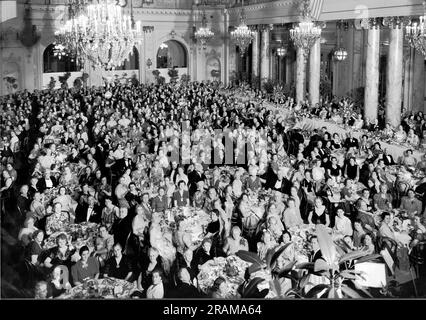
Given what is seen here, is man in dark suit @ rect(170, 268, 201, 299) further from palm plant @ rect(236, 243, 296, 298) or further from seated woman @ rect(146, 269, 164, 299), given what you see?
palm plant @ rect(236, 243, 296, 298)

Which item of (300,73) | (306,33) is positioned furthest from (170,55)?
(306,33)

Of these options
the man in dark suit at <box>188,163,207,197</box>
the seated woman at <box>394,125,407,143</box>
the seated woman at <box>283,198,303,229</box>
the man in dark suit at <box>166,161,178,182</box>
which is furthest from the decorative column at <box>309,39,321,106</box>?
the seated woman at <box>283,198,303,229</box>

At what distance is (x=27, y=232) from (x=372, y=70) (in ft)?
41.2

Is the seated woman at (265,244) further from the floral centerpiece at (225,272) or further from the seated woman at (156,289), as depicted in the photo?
the seated woman at (156,289)

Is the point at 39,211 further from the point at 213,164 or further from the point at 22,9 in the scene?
the point at 22,9

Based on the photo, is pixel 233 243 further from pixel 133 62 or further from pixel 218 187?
pixel 133 62

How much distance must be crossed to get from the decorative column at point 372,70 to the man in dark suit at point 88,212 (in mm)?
10719

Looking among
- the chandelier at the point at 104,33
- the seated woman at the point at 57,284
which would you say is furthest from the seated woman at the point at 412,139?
the seated woman at the point at 57,284

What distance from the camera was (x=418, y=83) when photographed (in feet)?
72.0

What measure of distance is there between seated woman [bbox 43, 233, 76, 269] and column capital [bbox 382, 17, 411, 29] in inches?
474

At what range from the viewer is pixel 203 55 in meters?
36.8

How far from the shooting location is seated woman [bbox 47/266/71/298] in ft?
24.8

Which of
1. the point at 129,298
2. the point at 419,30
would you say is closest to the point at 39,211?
the point at 129,298

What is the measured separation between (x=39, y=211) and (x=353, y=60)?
17928 millimetres
